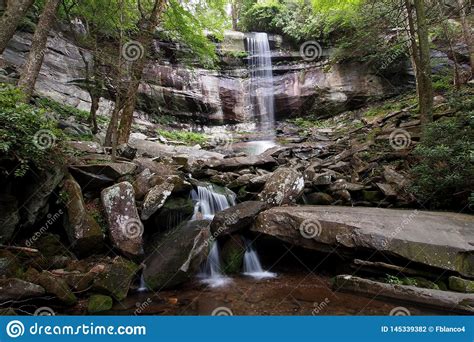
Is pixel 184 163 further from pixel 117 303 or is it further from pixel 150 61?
pixel 150 61

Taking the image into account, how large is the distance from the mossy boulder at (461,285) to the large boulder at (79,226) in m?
5.97

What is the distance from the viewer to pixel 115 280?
4.88m

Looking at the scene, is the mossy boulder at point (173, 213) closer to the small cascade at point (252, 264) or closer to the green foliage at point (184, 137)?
the small cascade at point (252, 264)

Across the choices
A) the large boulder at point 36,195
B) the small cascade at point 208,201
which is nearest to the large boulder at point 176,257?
the small cascade at point 208,201

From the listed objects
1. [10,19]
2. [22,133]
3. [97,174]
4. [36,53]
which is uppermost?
[10,19]

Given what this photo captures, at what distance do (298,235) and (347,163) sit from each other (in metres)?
4.04

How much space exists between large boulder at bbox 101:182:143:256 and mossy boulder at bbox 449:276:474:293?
531cm

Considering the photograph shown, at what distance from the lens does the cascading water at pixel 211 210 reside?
6.08 metres

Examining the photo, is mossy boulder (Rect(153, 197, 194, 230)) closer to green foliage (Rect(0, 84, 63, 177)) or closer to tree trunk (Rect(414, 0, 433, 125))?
green foliage (Rect(0, 84, 63, 177))

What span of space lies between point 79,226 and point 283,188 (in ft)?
14.5

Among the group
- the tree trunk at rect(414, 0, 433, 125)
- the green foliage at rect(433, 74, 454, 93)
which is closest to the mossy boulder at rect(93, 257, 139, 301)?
the tree trunk at rect(414, 0, 433, 125)

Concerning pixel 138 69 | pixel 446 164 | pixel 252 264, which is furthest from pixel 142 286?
pixel 446 164

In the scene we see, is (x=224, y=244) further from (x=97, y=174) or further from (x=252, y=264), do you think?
(x=97, y=174)

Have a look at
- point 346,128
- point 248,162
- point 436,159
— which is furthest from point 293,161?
point 346,128
